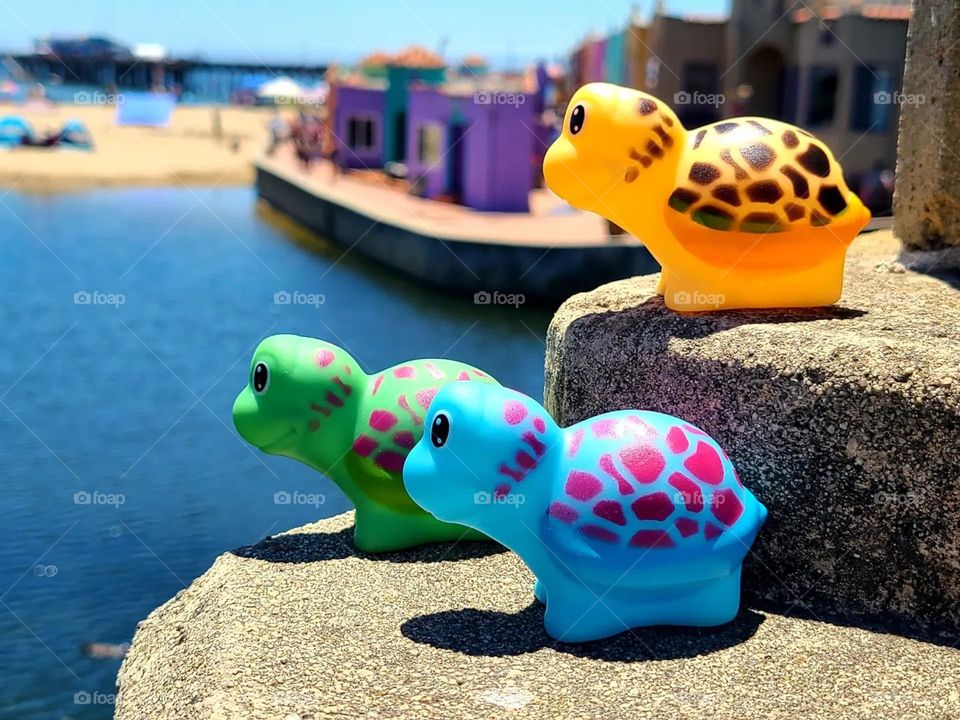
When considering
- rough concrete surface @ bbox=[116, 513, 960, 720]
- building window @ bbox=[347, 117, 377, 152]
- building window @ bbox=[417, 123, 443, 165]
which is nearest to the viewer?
rough concrete surface @ bbox=[116, 513, 960, 720]

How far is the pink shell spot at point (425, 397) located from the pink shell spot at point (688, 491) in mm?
1281

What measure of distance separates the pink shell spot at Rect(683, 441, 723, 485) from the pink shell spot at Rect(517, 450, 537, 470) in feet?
1.78

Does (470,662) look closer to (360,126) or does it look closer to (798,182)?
(798,182)

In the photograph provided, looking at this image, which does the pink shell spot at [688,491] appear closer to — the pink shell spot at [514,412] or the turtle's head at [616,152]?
the pink shell spot at [514,412]

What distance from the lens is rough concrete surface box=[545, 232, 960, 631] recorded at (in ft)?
13.5

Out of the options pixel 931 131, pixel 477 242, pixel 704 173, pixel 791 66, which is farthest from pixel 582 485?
pixel 791 66

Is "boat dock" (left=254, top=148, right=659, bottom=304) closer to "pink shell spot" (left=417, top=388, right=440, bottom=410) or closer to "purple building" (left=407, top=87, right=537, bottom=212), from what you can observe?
"purple building" (left=407, top=87, right=537, bottom=212)

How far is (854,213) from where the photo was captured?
5074 millimetres

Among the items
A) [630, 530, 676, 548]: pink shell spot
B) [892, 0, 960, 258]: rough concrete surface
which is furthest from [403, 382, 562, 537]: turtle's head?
[892, 0, 960, 258]: rough concrete surface

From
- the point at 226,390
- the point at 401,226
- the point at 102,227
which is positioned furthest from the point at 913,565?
the point at 102,227

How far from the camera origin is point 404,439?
16.6 feet

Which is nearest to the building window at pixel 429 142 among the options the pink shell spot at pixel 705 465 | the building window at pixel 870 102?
the building window at pixel 870 102

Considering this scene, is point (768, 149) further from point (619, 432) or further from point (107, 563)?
point (107, 563)

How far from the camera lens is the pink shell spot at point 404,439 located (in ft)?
16.6
